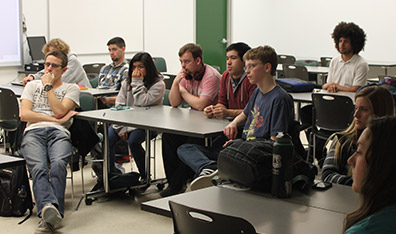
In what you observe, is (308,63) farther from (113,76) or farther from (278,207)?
(278,207)

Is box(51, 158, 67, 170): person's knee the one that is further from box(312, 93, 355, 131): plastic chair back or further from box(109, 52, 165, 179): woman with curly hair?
box(312, 93, 355, 131): plastic chair back

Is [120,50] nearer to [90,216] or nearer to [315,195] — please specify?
[90,216]

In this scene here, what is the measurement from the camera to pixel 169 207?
2.10 meters

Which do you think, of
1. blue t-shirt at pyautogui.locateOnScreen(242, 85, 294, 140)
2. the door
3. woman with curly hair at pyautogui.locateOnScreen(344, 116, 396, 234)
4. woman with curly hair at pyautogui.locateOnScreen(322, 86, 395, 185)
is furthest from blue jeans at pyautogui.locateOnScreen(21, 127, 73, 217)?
the door

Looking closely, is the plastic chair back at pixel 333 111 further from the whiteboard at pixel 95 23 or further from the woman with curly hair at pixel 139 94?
the whiteboard at pixel 95 23

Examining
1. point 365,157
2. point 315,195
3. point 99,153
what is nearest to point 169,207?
point 315,195

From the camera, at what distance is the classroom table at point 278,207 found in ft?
6.36

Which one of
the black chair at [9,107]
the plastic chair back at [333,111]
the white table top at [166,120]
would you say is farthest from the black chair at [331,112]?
the black chair at [9,107]

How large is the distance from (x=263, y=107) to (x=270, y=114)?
0.28ft

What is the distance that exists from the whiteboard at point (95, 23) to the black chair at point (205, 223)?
6745 millimetres

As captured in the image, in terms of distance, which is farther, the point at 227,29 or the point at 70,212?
the point at 227,29

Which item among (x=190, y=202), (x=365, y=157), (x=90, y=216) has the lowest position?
(x=90, y=216)

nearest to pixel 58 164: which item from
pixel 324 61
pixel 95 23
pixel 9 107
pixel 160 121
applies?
pixel 160 121

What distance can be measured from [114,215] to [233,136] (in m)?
1.24
